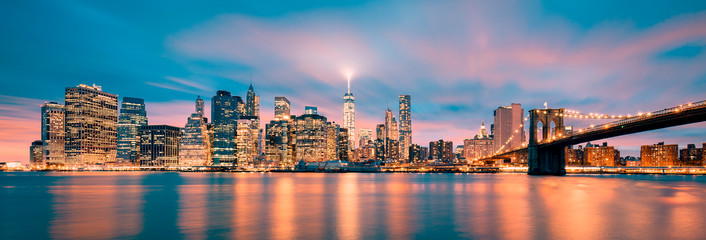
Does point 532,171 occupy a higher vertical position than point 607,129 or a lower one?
lower

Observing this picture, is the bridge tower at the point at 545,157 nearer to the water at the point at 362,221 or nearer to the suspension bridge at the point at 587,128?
the suspension bridge at the point at 587,128

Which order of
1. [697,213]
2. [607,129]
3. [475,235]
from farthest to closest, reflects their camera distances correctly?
1. [607,129]
2. [697,213]
3. [475,235]

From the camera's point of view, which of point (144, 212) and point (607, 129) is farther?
point (607, 129)

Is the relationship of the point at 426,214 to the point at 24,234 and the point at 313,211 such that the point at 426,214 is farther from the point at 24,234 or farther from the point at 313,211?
the point at 24,234

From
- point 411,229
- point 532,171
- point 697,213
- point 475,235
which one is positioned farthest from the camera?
point 532,171

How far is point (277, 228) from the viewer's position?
27016 millimetres

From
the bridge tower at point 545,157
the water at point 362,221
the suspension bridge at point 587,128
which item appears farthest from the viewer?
the bridge tower at point 545,157

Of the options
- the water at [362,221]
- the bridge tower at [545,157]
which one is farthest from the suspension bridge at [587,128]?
the water at [362,221]

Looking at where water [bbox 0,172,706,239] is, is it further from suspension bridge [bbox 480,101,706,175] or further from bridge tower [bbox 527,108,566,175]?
bridge tower [bbox 527,108,566,175]

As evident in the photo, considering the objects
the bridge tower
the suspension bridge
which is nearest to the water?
the suspension bridge

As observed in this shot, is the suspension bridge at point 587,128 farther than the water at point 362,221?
Yes

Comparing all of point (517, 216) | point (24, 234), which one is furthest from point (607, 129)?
point (24, 234)

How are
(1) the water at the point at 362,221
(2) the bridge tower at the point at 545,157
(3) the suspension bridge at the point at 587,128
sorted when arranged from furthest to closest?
(2) the bridge tower at the point at 545,157
(3) the suspension bridge at the point at 587,128
(1) the water at the point at 362,221

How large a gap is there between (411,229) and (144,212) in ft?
72.8
